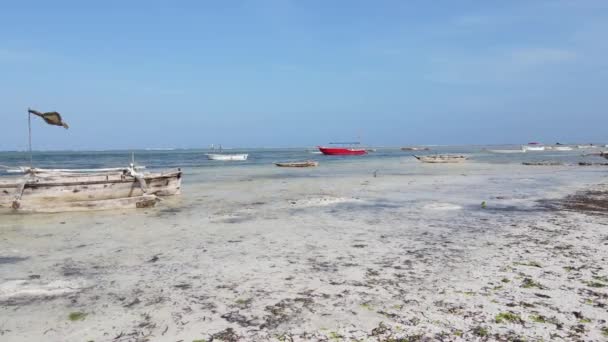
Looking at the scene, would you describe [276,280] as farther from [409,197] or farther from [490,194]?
[490,194]

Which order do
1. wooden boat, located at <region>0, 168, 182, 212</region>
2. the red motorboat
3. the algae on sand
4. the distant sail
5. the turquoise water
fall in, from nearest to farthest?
the algae on sand → wooden boat, located at <region>0, 168, 182, 212</region> → the distant sail → the turquoise water → the red motorboat

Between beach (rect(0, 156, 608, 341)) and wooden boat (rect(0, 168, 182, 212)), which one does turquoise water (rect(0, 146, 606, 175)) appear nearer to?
wooden boat (rect(0, 168, 182, 212))

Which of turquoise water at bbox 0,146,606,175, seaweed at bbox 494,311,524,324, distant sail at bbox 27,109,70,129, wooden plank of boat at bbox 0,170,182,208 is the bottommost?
turquoise water at bbox 0,146,606,175

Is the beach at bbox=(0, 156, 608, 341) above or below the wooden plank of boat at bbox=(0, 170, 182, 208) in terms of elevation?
below

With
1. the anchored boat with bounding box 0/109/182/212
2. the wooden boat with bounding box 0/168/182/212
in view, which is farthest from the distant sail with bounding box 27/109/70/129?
the wooden boat with bounding box 0/168/182/212

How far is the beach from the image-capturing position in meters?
4.77

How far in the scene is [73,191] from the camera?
14430mm

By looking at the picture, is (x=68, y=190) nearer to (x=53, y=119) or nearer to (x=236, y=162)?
(x=53, y=119)

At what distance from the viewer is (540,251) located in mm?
8023

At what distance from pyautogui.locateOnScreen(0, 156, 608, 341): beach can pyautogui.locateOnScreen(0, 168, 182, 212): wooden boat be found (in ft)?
2.78

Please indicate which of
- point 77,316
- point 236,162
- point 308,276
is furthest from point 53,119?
point 236,162

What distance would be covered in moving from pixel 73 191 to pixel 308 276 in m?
11.0

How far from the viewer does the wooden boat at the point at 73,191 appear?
44.9ft

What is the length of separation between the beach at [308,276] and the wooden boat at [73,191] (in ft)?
2.78
